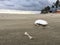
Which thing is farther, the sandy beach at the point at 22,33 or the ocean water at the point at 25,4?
the ocean water at the point at 25,4

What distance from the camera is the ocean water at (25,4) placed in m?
2.51

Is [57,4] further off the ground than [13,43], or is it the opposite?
[57,4]

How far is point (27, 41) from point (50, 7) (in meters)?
1.43

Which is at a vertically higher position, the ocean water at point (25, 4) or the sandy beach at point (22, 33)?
the ocean water at point (25, 4)

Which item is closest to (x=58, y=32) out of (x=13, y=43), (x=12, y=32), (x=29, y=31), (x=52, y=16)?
(x=29, y=31)

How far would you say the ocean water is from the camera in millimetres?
2506

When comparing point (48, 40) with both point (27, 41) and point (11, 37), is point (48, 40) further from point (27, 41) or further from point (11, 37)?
point (11, 37)

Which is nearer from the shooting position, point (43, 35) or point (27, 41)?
point (27, 41)

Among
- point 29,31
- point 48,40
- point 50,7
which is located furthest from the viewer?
point 50,7

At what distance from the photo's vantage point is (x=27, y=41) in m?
1.50

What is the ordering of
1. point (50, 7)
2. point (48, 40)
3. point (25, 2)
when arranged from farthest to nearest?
point (50, 7) → point (25, 2) → point (48, 40)

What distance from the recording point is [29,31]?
1.85 meters

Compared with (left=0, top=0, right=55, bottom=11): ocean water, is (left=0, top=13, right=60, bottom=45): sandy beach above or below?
below

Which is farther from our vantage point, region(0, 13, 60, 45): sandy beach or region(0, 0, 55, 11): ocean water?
region(0, 0, 55, 11): ocean water
